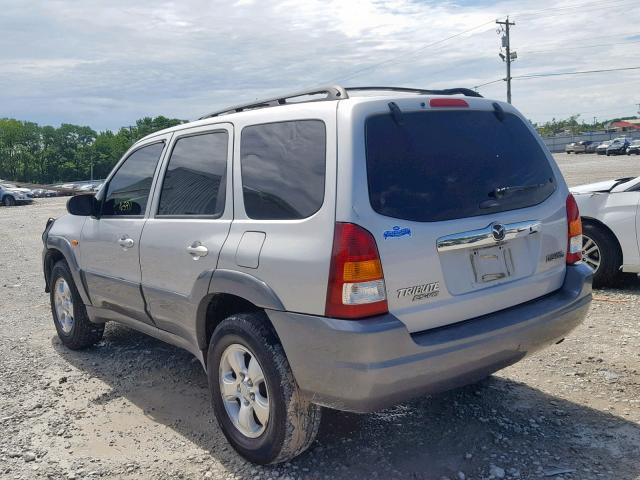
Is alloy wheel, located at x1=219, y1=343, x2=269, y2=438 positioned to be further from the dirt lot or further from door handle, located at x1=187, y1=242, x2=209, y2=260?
door handle, located at x1=187, y1=242, x2=209, y2=260

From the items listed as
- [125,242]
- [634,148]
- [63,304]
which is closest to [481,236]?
[125,242]

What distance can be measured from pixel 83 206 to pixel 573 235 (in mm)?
3481

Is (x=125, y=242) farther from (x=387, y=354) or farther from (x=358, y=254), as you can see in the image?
(x=387, y=354)

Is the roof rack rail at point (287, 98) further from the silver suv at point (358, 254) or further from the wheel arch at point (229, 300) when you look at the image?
the wheel arch at point (229, 300)

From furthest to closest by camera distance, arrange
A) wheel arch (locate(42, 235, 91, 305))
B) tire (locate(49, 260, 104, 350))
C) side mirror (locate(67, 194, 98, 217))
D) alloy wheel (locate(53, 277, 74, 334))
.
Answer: alloy wheel (locate(53, 277, 74, 334))
tire (locate(49, 260, 104, 350))
wheel arch (locate(42, 235, 91, 305))
side mirror (locate(67, 194, 98, 217))

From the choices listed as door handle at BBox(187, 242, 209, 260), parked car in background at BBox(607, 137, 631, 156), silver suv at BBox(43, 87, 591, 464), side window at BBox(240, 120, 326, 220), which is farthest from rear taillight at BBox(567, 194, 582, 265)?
parked car in background at BBox(607, 137, 631, 156)

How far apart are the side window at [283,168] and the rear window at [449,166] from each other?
0.28 m

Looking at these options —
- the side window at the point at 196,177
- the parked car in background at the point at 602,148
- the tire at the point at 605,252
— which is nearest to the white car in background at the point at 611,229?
the tire at the point at 605,252

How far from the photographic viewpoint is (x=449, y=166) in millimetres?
3150

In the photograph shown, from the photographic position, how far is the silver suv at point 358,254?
9.42ft

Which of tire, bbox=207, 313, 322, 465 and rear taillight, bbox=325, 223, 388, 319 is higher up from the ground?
rear taillight, bbox=325, 223, 388, 319

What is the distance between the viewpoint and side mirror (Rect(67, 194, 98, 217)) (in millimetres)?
4867

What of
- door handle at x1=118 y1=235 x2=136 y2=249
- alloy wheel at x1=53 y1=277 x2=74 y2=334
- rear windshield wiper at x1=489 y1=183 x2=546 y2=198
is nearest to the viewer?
rear windshield wiper at x1=489 y1=183 x2=546 y2=198

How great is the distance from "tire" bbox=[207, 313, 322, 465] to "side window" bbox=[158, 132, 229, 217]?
2.34ft
